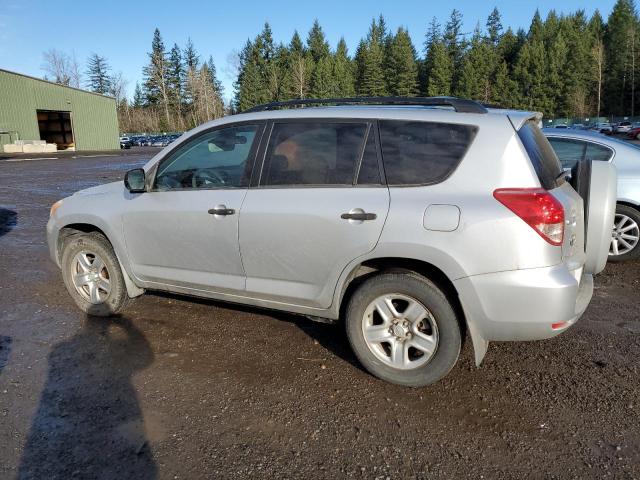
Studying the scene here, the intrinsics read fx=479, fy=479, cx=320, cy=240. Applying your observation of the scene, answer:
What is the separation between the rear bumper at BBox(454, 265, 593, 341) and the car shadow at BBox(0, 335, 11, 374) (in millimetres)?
3372

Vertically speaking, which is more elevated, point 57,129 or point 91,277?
point 57,129

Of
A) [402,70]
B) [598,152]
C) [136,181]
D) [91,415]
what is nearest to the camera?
[91,415]

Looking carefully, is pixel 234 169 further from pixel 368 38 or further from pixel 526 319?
pixel 368 38

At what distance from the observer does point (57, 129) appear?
169 feet

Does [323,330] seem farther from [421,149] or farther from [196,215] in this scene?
[421,149]

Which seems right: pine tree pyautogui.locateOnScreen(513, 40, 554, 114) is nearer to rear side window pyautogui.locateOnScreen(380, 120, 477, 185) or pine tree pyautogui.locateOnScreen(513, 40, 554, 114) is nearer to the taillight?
rear side window pyautogui.locateOnScreen(380, 120, 477, 185)

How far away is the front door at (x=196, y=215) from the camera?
146 inches

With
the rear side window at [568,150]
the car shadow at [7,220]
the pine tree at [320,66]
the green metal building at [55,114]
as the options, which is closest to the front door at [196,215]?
the rear side window at [568,150]

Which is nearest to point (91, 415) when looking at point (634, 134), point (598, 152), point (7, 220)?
point (598, 152)

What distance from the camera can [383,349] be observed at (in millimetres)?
3340

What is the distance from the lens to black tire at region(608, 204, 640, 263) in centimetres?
589

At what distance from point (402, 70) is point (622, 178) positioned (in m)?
93.3

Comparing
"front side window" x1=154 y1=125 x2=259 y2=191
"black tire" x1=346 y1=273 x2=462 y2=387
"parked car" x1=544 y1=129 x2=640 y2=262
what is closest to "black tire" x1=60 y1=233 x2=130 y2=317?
"front side window" x1=154 y1=125 x2=259 y2=191

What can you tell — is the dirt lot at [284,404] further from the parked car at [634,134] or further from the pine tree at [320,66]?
the pine tree at [320,66]
